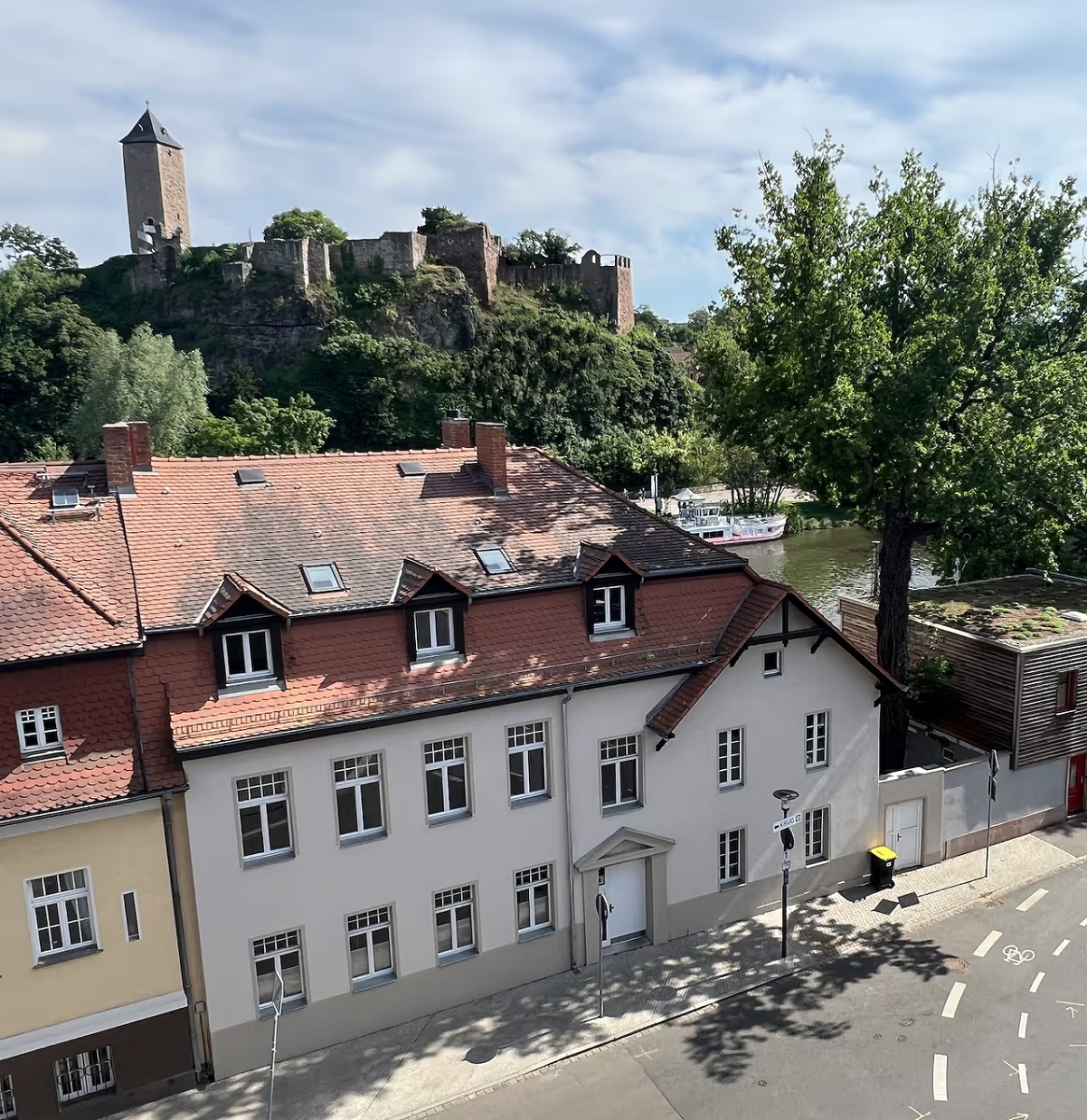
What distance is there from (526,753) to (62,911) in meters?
7.56

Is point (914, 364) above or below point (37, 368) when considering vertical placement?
below

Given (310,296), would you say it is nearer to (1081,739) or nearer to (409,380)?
(409,380)

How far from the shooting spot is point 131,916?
13.3 m

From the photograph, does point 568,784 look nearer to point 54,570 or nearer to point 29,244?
point 54,570

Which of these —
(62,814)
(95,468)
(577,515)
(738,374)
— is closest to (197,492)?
(95,468)

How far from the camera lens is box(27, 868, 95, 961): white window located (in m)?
12.7

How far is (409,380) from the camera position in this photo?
74.2 metres

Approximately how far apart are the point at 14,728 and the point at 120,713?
1.36m

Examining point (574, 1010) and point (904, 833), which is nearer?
point (574, 1010)

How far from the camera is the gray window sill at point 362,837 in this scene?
14609 mm

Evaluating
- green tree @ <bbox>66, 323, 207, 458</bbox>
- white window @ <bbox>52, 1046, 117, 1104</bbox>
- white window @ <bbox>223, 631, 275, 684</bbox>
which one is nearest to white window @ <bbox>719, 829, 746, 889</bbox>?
white window @ <bbox>223, 631, 275, 684</bbox>

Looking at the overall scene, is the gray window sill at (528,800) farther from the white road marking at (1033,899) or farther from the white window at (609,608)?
the white road marking at (1033,899)

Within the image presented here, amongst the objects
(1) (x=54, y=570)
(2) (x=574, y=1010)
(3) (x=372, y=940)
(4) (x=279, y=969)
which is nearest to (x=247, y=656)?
(1) (x=54, y=570)

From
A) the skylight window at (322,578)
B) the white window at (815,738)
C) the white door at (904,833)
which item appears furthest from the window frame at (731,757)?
the skylight window at (322,578)
